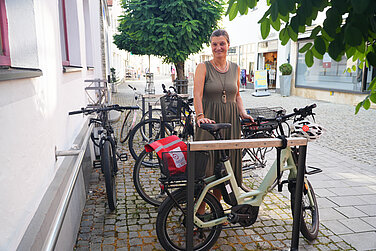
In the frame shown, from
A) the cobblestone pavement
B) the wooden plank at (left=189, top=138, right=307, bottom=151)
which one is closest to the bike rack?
the wooden plank at (left=189, top=138, right=307, bottom=151)

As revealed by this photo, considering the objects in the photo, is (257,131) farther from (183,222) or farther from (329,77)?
(329,77)

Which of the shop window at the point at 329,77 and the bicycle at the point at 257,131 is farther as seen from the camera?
the shop window at the point at 329,77

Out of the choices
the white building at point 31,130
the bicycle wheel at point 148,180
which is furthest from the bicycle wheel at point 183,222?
the bicycle wheel at point 148,180

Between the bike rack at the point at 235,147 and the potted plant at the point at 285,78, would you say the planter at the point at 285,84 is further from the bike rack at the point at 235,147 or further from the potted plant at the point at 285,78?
the bike rack at the point at 235,147

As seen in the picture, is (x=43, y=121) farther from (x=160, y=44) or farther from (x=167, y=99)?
(x=160, y=44)

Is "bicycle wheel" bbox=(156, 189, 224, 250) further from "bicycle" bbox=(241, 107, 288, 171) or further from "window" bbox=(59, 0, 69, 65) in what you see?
"window" bbox=(59, 0, 69, 65)

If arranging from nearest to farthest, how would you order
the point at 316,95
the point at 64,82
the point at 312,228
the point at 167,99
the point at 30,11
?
the point at 30,11, the point at 312,228, the point at 64,82, the point at 167,99, the point at 316,95

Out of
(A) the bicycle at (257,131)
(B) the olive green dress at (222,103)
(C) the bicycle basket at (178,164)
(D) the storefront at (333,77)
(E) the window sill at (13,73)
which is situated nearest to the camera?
(E) the window sill at (13,73)

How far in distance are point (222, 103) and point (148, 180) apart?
2.11 metres

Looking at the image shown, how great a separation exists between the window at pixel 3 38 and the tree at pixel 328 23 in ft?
4.49

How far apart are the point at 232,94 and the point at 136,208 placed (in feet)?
6.08

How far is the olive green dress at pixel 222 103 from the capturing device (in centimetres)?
335

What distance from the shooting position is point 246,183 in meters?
4.93

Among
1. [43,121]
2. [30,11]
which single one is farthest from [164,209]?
[30,11]
